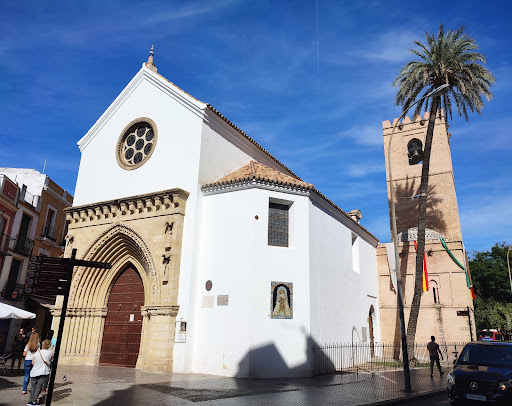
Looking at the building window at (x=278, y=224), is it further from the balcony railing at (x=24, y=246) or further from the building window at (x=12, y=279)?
the building window at (x=12, y=279)

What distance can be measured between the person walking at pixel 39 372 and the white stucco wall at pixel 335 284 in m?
9.22

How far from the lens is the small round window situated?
724 inches

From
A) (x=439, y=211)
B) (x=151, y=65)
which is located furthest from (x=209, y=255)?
(x=439, y=211)

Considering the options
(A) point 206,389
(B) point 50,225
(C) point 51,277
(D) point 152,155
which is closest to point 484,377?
(A) point 206,389

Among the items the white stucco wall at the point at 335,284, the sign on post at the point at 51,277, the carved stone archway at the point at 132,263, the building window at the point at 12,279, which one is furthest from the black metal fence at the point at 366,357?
the building window at the point at 12,279

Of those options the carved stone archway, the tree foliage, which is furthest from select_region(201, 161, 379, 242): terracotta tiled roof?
the tree foliage

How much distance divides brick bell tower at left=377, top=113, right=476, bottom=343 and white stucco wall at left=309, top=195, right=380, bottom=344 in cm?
272

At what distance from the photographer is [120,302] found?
17.5m

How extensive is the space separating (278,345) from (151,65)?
620 inches

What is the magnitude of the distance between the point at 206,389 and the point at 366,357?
502 inches

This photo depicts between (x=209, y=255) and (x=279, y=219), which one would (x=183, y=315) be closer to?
(x=209, y=255)

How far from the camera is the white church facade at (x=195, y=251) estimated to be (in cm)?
1429

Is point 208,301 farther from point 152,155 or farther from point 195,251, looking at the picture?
point 152,155

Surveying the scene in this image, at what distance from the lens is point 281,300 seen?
14.6m
